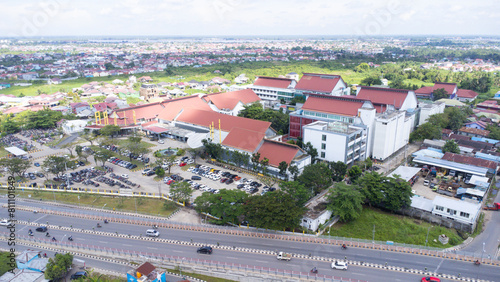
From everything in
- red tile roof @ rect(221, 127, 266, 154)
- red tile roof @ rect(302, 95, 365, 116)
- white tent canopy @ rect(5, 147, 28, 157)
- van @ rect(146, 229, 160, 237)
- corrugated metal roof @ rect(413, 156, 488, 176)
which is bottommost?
van @ rect(146, 229, 160, 237)

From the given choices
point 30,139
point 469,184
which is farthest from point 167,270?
point 30,139

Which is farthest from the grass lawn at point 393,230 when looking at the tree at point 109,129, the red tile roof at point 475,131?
the tree at point 109,129

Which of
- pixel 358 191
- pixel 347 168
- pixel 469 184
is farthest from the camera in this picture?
pixel 347 168

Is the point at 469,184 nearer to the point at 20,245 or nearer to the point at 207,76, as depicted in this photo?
the point at 20,245

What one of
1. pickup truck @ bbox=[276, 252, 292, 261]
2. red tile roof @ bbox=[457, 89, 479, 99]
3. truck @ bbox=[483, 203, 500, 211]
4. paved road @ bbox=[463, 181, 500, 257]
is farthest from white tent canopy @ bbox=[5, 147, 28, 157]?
red tile roof @ bbox=[457, 89, 479, 99]

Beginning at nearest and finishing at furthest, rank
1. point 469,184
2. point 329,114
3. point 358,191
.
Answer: point 358,191 → point 469,184 → point 329,114

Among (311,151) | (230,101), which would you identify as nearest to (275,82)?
(230,101)

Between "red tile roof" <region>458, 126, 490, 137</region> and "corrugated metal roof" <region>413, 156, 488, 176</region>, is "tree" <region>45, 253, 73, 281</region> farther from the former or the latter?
"red tile roof" <region>458, 126, 490, 137</region>
